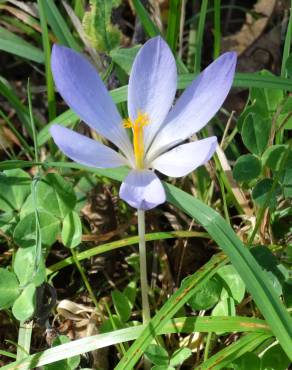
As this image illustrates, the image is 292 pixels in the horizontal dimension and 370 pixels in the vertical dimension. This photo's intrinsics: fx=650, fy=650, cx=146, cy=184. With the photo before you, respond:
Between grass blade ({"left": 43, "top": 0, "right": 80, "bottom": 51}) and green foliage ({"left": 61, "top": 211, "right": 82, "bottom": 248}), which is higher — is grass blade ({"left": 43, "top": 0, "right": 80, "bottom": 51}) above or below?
above

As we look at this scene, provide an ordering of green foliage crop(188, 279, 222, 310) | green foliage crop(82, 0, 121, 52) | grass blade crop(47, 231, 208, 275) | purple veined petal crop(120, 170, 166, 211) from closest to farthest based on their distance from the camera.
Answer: purple veined petal crop(120, 170, 166, 211), green foliage crop(188, 279, 222, 310), grass blade crop(47, 231, 208, 275), green foliage crop(82, 0, 121, 52)

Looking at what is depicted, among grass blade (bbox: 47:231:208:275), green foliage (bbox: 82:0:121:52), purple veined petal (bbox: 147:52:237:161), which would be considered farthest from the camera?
green foliage (bbox: 82:0:121:52)

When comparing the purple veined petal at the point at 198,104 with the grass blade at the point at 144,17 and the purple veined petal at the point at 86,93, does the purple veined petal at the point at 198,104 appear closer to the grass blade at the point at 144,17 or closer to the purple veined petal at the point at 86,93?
the purple veined petal at the point at 86,93

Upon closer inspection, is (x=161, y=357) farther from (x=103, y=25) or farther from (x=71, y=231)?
(x=103, y=25)

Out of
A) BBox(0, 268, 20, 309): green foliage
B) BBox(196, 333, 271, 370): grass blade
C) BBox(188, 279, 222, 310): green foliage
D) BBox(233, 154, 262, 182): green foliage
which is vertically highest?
BBox(233, 154, 262, 182): green foliage

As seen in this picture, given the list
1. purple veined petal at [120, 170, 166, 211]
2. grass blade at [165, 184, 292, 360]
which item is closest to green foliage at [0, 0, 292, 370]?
grass blade at [165, 184, 292, 360]

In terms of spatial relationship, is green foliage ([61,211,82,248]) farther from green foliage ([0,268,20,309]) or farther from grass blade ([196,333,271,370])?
grass blade ([196,333,271,370])

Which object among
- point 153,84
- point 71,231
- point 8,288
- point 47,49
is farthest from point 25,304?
point 47,49
